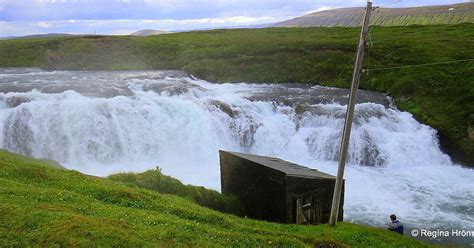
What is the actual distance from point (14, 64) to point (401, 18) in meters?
118

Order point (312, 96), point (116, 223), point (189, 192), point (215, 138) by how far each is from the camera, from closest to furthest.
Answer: point (116, 223)
point (189, 192)
point (215, 138)
point (312, 96)

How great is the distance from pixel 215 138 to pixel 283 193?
18225mm

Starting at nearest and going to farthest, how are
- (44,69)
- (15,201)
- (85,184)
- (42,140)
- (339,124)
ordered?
(15,201) < (85,184) < (42,140) < (339,124) < (44,69)

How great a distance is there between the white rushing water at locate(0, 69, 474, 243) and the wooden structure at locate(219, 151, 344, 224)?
842cm

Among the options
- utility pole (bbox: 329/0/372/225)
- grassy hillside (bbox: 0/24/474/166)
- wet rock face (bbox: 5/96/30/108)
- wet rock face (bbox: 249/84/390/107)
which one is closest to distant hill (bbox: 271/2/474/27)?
grassy hillside (bbox: 0/24/474/166)

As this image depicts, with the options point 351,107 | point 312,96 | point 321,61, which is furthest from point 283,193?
point 321,61

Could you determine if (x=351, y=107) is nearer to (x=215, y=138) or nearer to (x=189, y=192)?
(x=189, y=192)

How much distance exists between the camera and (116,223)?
1224cm

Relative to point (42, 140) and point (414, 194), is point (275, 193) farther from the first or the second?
point (42, 140)

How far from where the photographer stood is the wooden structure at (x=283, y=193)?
56.5ft

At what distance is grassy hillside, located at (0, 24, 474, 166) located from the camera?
127 ft

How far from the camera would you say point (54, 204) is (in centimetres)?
1331

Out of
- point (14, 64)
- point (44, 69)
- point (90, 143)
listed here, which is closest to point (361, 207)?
point (90, 143)

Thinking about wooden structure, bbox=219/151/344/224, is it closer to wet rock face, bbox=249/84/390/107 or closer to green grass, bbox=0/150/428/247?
green grass, bbox=0/150/428/247
